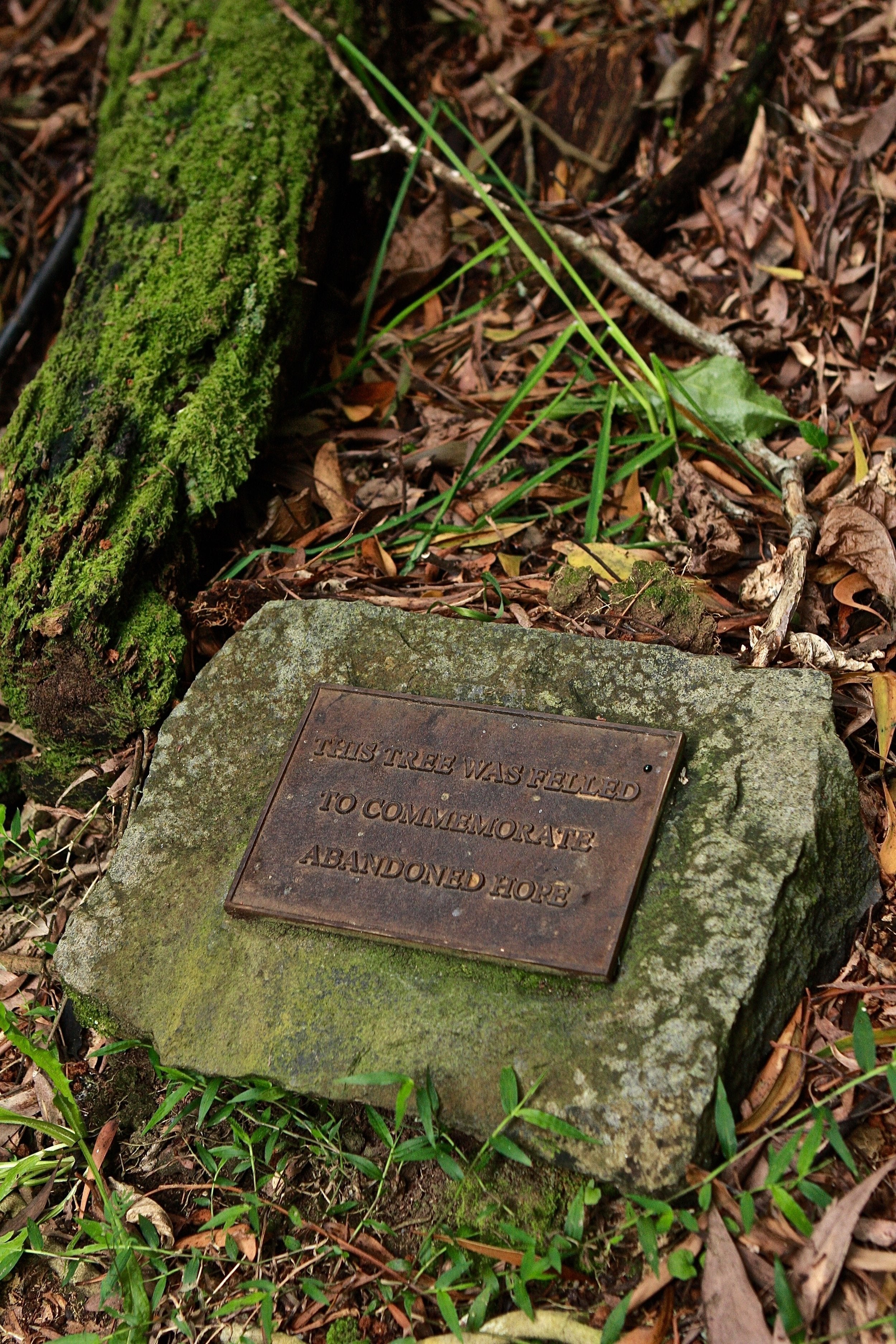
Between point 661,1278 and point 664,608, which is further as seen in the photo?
point 664,608

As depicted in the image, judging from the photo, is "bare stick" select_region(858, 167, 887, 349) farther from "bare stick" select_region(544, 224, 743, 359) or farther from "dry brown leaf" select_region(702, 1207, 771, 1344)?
"dry brown leaf" select_region(702, 1207, 771, 1344)

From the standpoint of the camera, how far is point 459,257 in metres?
3.78

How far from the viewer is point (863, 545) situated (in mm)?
2566

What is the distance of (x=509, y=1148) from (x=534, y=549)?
1.65 m

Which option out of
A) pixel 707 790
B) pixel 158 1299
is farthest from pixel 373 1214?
pixel 707 790

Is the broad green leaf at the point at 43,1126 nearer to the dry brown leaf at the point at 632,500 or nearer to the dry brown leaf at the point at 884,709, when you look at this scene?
the dry brown leaf at the point at 884,709

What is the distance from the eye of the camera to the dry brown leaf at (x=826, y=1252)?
1628 mm

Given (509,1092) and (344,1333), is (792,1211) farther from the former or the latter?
(344,1333)

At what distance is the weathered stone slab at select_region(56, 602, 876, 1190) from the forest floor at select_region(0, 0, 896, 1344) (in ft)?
0.29

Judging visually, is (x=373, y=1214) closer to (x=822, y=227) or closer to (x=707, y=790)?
(x=707, y=790)

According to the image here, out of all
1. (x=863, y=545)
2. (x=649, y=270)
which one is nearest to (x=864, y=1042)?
(x=863, y=545)

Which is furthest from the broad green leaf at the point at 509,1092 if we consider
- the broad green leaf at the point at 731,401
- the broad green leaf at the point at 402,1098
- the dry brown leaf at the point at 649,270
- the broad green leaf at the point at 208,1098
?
the dry brown leaf at the point at 649,270

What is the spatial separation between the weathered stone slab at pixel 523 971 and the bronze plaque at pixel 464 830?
48mm

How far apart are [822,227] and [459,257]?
3.97 ft
